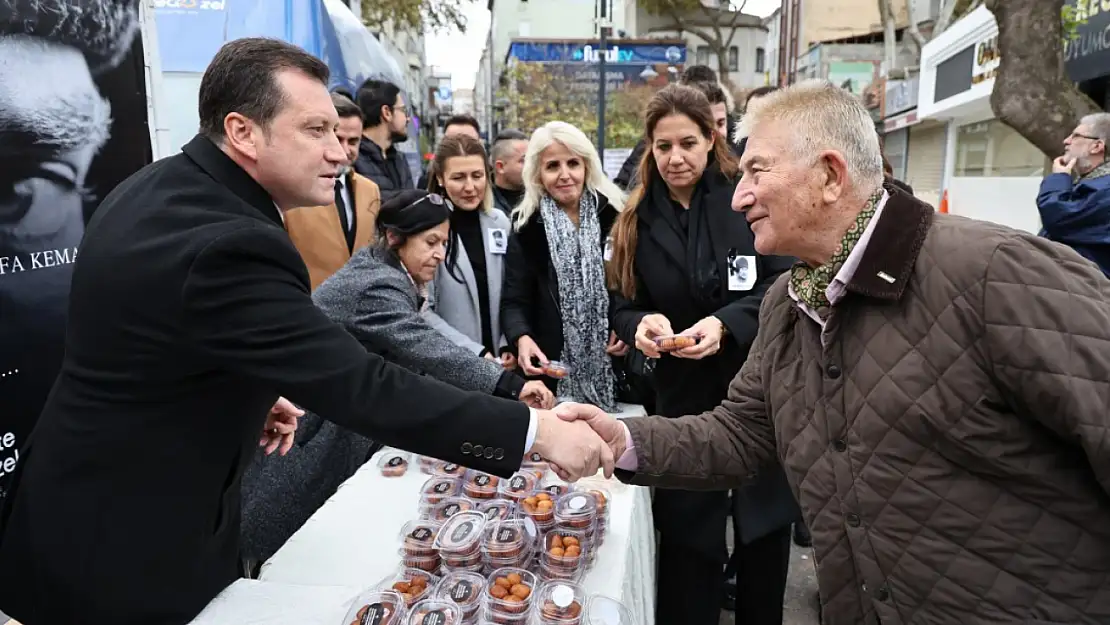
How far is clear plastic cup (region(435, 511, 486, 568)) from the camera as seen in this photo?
1943 millimetres

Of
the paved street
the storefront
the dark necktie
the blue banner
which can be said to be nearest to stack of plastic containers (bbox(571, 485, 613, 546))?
the paved street

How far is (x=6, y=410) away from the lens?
8.45 feet

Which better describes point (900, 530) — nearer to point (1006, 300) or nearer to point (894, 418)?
point (894, 418)

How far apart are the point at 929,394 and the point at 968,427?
0.09 m

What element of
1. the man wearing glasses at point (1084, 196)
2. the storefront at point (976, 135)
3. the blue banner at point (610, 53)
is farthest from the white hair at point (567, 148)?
the blue banner at point (610, 53)

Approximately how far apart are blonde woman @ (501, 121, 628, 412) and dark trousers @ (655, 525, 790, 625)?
2.72 ft

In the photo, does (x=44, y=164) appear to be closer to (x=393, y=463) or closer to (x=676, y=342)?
(x=393, y=463)

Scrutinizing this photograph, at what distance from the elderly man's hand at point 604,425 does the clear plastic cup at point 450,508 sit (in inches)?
16.7

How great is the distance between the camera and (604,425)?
209 centimetres

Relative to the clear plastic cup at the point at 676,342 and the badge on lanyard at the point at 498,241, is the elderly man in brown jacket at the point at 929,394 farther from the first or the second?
the badge on lanyard at the point at 498,241

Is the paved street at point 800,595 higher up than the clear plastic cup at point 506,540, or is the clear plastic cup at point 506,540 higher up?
the clear plastic cup at point 506,540

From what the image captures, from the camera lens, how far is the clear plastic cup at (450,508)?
7.20 feet

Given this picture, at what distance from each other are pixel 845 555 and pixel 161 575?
5.08 ft

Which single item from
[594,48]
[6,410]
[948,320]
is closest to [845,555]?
[948,320]
